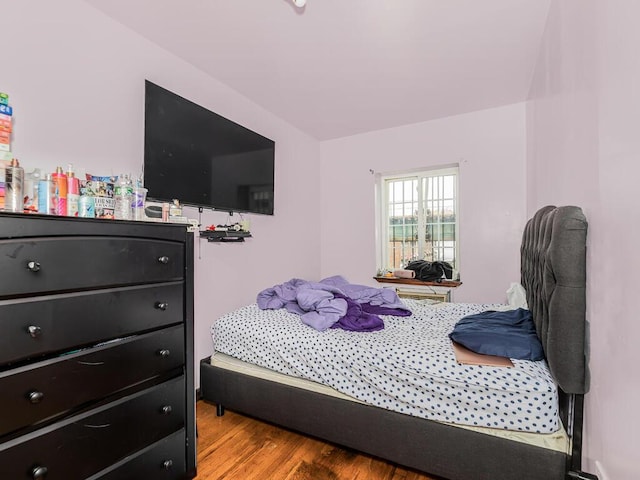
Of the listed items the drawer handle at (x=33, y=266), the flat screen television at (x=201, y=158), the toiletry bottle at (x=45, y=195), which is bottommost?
the drawer handle at (x=33, y=266)

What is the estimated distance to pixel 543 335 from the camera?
1.45 meters

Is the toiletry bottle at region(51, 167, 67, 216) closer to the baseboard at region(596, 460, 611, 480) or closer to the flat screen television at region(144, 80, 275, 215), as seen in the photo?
the flat screen television at region(144, 80, 275, 215)

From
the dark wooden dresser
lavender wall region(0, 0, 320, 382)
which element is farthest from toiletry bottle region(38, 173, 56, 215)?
lavender wall region(0, 0, 320, 382)

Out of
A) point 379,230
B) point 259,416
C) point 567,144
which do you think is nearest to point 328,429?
point 259,416

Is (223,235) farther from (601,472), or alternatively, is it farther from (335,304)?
(601,472)

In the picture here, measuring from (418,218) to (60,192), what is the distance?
338cm

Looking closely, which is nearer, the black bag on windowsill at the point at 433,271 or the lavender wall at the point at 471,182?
the lavender wall at the point at 471,182

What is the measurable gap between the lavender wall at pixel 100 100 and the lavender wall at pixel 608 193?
2321 millimetres

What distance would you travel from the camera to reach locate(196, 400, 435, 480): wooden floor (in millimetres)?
1604

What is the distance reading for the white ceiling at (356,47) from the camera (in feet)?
6.01

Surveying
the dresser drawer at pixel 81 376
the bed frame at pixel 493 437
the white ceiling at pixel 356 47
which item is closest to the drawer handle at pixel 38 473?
the dresser drawer at pixel 81 376

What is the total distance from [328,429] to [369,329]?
0.61 m

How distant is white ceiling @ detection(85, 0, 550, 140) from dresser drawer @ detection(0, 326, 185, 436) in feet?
6.08

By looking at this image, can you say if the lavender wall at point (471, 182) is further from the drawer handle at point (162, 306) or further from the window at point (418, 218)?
the drawer handle at point (162, 306)
